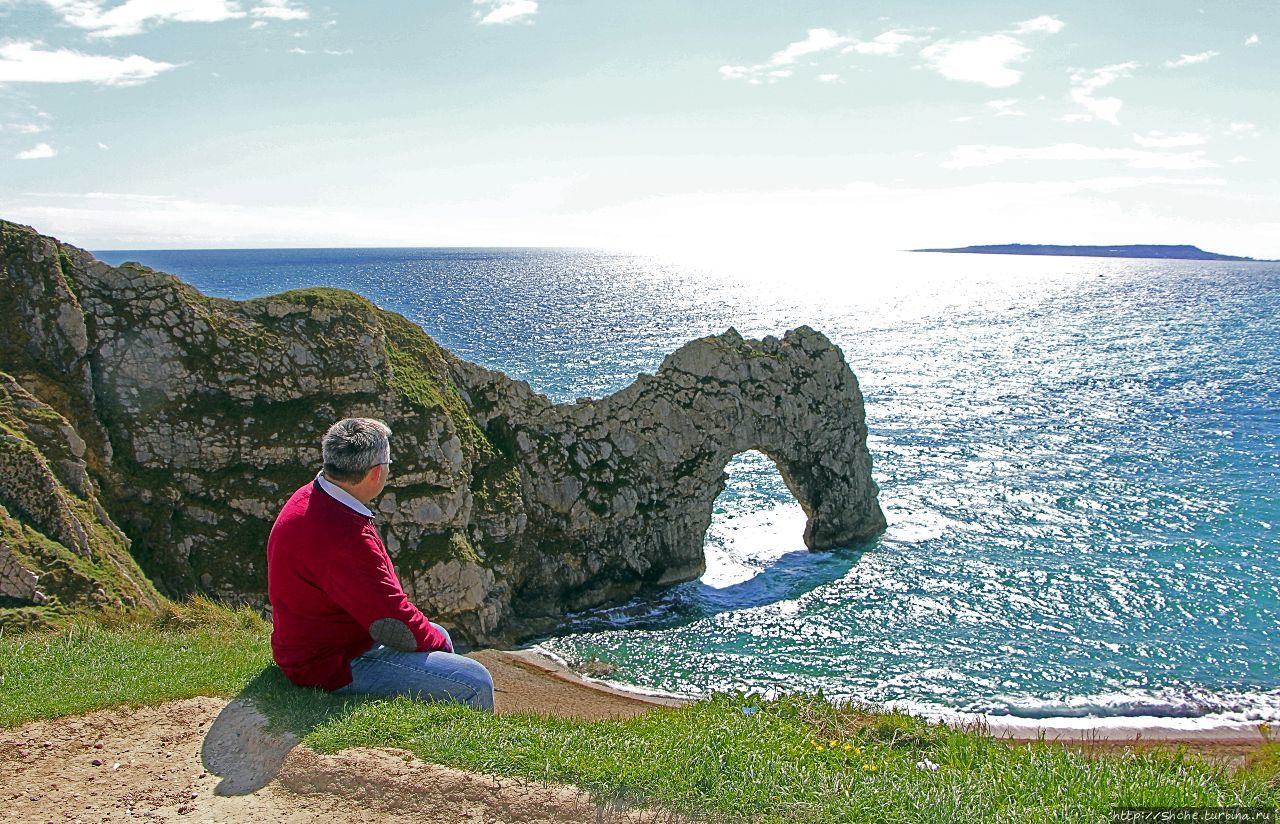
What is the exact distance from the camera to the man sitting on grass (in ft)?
25.8

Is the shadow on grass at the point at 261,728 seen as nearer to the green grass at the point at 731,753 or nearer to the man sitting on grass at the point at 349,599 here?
the green grass at the point at 731,753

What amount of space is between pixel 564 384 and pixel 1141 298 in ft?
532

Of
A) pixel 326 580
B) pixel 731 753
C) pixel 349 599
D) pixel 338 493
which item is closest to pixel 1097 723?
pixel 731 753

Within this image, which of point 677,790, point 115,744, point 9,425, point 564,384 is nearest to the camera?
point 677,790

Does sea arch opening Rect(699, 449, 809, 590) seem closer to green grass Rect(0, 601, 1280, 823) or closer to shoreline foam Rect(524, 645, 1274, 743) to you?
shoreline foam Rect(524, 645, 1274, 743)

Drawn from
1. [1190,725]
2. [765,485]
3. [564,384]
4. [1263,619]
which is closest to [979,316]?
[564,384]

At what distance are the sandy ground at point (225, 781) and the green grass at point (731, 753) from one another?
209 mm

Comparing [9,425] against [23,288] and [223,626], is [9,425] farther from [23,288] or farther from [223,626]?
[223,626]

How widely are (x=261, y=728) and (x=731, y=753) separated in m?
4.90

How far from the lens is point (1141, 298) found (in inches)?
7156

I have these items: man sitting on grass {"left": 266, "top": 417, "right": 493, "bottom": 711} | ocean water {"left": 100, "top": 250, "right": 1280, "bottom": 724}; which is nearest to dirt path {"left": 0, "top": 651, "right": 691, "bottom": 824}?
man sitting on grass {"left": 266, "top": 417, "right": 493, "bottom": 711}

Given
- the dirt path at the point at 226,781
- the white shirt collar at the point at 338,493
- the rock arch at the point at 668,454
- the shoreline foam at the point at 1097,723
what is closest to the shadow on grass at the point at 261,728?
the dirt path at the point at 226,781

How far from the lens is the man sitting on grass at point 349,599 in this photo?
788 cm

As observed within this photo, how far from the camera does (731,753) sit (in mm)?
7676
